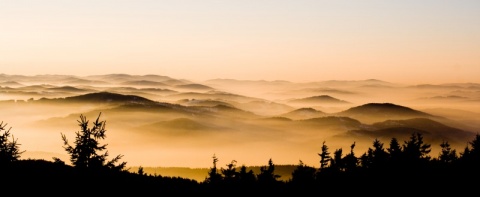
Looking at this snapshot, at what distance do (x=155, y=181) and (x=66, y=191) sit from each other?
7.64 meters

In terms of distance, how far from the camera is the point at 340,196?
3397 cm

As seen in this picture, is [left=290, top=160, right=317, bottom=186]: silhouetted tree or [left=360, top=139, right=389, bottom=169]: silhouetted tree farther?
[left=360, top=139, right=389, bottom=169]: silhouetted tree

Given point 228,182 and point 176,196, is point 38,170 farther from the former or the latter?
point 228,182

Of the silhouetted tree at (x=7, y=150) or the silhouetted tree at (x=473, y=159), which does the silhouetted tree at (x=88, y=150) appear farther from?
the silhouetted tree at (x=473, y=159)

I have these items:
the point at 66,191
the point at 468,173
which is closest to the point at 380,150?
the point at 468,173

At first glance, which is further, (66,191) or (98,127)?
(98,127)

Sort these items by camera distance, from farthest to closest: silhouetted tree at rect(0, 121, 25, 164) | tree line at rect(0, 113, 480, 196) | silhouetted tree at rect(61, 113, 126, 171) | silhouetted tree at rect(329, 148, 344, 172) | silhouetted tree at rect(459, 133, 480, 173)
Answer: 1. silhouetted tree at rect(459, 133, 480, 173)
2. silhouetted tree at rect(329, 148, 344, 172)
3. silhouetted tree at rect(0, 121, 25, 164)
4. silhouetted tree at rect(61, 113, 126, 171)
5. tree line at rect(0, 113, 480, 196)

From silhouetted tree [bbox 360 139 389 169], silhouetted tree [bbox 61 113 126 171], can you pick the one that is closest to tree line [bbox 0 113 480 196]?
silhouetted tree [bbox 61 113 126 171]

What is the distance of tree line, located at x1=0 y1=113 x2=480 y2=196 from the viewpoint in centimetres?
2895

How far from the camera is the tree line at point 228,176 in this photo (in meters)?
29.0

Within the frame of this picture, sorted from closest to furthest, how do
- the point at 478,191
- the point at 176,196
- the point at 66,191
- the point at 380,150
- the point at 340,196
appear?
the point at 66,191 < the point at 176,196 < the point at 340,196 < the point at 478,191 < the point at 380,150

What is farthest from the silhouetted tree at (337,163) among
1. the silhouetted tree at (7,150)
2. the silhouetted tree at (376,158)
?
the silhouetted tree at (7,150)

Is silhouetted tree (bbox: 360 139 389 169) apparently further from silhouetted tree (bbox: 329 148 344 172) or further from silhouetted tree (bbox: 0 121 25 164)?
silhouetted tree (bbox: 0 121 25 164)

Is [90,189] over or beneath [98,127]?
beneath
